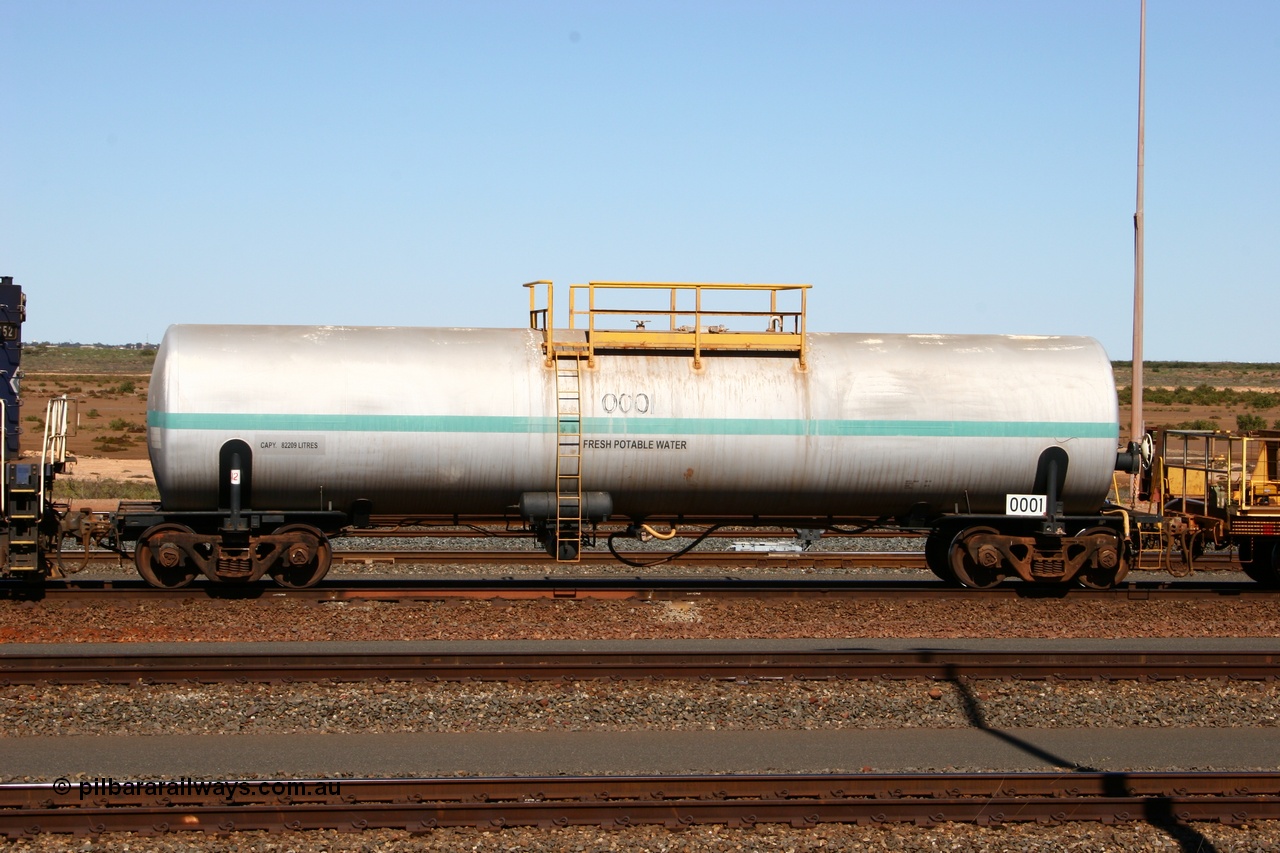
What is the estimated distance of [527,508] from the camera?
16.7m

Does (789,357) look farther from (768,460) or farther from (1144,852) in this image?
(1144,852)

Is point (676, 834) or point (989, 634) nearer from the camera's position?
point (676, 834)

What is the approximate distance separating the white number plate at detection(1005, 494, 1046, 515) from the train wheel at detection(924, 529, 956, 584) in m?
1.00

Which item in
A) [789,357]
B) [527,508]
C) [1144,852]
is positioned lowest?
[1144,852]

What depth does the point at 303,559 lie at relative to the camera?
1645 cm

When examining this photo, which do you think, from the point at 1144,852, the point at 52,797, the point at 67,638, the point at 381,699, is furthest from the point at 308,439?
the point at 1144,852

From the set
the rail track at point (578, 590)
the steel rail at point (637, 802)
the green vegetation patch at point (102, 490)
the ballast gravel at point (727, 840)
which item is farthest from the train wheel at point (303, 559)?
the green vegetation patch at point (102, 490)

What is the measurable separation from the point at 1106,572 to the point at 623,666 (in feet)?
30.7

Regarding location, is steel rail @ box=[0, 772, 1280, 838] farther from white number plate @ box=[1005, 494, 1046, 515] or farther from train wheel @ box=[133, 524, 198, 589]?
white number plate @ box=[1005, 494, 1046, 515]

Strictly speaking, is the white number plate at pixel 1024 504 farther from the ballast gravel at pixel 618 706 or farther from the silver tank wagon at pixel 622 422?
the ballast gravel at pixel 618 706

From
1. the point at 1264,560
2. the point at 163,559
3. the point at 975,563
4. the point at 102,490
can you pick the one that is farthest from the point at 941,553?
the point at 102,490

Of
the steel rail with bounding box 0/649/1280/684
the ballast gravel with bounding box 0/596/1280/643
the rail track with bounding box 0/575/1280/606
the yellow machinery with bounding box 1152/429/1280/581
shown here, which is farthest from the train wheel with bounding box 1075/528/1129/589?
the steel rail with bounding box 0/649/1280/684

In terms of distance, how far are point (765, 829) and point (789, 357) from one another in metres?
9.86

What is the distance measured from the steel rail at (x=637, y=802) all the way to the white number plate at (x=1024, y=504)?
8623 millimetres
